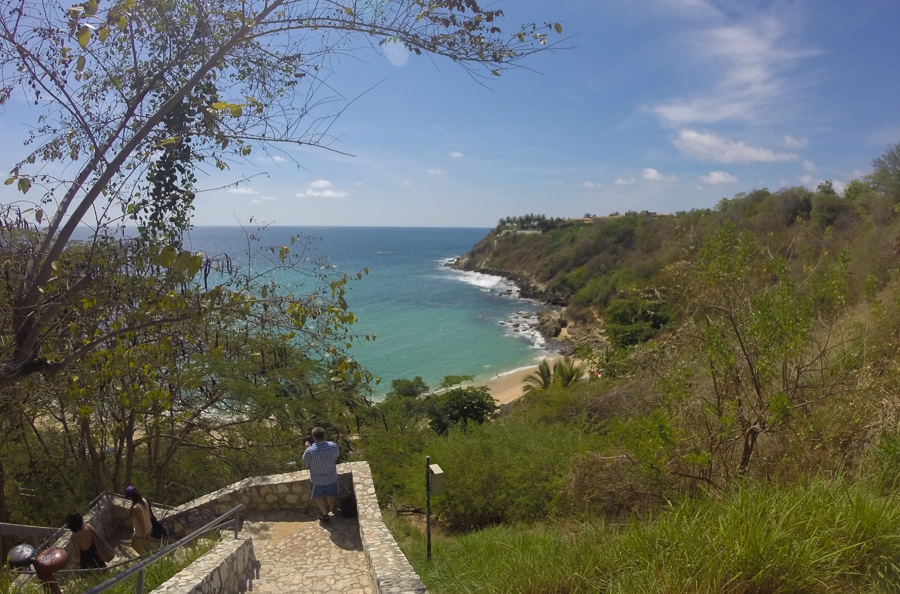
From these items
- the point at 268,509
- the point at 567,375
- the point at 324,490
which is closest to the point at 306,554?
the point at 324,490

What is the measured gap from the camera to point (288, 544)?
7.12 metres

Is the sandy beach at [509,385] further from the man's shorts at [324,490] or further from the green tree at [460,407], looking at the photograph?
the man's shorts at [324,490]

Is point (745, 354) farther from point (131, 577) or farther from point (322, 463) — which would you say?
point (131, 577)

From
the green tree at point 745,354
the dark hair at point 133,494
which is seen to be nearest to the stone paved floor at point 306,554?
the dark hair at point 133,494

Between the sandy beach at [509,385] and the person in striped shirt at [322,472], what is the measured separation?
22348 mm

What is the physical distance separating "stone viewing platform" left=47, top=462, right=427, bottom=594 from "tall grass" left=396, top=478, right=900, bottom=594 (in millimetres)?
1163

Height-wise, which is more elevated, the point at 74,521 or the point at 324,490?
the point at 74,521

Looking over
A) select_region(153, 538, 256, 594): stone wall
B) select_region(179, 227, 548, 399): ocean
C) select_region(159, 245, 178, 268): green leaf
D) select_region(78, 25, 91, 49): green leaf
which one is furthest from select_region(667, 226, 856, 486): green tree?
select_region(179, 227, 548, 399): ocean

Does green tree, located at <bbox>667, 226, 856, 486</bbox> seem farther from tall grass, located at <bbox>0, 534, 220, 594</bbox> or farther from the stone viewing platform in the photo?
tall grass, located at <bbox>0, 534, 220, 594</bbox>

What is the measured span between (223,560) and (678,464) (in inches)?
202

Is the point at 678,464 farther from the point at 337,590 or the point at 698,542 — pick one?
the point at 337,590

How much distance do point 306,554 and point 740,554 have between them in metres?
4.90

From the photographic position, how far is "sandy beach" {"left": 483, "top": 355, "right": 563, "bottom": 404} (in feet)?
102

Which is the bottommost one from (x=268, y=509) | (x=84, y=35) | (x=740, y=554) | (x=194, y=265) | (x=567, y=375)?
(x=567, y=375)
